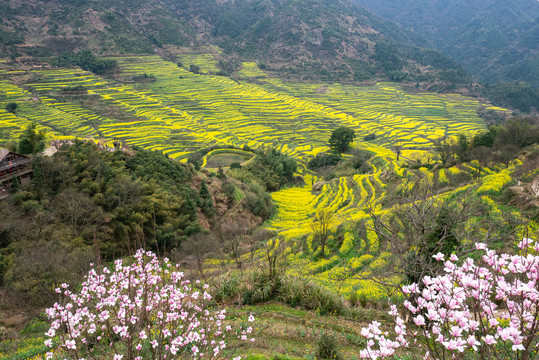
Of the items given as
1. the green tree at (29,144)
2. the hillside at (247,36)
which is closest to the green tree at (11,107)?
the hillside at (247,36)

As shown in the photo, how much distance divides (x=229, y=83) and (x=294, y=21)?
63232 mm

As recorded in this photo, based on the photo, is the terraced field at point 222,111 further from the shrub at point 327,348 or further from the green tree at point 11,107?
the shrub at point 327,348

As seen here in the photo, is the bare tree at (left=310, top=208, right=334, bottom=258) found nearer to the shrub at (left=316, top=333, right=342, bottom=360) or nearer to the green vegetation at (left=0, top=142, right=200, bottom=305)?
the green vegetation at (left=0, top=142, right=200, bottom=305)

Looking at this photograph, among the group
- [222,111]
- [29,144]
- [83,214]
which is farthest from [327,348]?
[222,111]

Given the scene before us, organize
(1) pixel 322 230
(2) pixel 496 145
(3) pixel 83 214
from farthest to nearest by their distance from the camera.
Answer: (2) pixel 496 145 → (1) pixel 322 230 → (3) pixel 83 214

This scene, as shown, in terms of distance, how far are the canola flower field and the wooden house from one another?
59.8 feet

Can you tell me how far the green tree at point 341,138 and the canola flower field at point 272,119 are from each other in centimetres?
345

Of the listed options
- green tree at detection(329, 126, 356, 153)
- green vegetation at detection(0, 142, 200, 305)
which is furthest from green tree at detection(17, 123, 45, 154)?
green tree at detection(329, 126, 356, 153)

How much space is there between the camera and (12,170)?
18531 millimetres

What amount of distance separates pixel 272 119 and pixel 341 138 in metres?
23.7

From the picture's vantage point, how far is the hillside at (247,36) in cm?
9525

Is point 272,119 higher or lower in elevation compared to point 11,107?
higher

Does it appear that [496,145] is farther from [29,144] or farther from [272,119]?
[272,119]

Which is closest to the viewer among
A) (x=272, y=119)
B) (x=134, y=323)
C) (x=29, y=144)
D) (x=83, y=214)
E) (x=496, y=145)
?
(x=134, y=323)
